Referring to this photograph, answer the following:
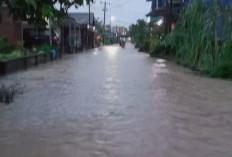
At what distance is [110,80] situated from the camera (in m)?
19.4

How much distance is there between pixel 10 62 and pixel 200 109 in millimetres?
12489

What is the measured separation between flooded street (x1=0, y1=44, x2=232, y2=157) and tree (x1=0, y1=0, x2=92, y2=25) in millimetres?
2032

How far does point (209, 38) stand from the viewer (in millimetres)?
21922

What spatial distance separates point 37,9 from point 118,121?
2658mm

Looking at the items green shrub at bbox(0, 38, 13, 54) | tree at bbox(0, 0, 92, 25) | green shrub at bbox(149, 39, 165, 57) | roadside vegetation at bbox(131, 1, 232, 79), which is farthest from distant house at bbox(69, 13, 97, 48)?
tree at bbox(0, 0, 92, 25)

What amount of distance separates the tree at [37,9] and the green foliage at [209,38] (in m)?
10.8

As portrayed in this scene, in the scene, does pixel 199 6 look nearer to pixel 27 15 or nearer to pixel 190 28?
pixel 190 28

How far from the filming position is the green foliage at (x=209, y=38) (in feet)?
67.4

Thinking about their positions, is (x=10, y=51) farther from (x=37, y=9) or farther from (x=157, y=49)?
(x=37, y=9)

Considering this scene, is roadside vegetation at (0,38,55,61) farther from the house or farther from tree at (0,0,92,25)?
the house

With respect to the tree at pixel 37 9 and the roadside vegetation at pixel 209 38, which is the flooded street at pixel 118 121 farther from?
the roadside vegetation at pixel 209 38

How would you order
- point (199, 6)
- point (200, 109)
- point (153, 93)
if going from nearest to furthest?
point (200, 109)
point (153, 93)
point (199, 6)

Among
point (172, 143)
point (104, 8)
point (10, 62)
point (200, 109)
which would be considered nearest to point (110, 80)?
point (10, 62)

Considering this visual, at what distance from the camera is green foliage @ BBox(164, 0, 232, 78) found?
20.5 metres
